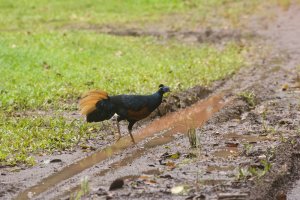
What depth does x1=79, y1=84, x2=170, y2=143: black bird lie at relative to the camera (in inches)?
348

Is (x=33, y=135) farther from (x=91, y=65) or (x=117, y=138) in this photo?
(x=91, y=65)

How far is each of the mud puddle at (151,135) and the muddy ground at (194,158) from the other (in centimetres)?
1

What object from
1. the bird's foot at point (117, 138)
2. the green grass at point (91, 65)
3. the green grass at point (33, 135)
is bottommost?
the bird's foot at point (117, 138)

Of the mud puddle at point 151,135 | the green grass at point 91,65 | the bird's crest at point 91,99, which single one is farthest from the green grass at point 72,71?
the mud puddle at point 151,135

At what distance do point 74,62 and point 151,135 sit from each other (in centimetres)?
563

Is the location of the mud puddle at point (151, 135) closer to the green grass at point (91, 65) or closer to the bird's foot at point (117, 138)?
the bird's foot at point (117, 138)

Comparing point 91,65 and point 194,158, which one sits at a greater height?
point 91,65

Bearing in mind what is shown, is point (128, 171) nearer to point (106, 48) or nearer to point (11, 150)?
point (11, 150)

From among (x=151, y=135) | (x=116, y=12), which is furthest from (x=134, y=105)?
(x=116, y=12)

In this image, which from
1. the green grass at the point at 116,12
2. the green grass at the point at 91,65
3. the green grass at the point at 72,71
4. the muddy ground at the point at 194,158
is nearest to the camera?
the muddy ground at the point at 194,158

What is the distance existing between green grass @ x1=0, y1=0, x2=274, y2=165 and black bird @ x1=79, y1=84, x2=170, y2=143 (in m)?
0.51

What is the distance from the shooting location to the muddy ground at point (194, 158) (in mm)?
6824

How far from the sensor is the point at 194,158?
318 inches

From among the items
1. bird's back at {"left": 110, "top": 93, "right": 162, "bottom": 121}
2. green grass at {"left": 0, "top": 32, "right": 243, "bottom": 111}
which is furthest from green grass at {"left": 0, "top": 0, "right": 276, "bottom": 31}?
bird's back at {"left": 110, "top": 93, "right": 162, "bottom": 121}
